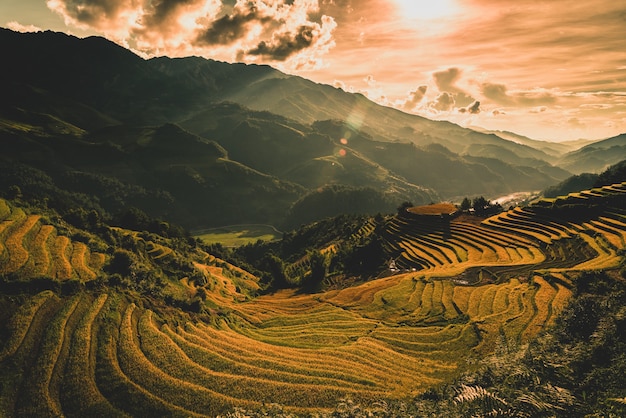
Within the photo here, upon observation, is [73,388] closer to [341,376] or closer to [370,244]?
[341,376]

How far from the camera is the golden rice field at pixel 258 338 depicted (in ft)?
78.3

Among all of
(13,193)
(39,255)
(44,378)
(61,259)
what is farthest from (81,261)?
(13,193)

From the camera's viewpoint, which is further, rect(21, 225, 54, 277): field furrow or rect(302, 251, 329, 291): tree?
rect(302, 251, 329, 291): tree

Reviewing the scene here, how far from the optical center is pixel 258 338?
3684cm

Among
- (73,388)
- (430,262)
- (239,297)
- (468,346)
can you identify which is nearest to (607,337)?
(468,346)

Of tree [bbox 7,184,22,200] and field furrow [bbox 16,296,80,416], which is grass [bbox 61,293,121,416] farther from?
tree [bbox 7,184,22,200]

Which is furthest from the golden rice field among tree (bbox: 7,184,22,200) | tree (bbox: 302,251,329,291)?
tree (bbox: 302,251,329,291)

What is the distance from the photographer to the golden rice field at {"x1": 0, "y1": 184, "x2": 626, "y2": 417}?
23.9 m

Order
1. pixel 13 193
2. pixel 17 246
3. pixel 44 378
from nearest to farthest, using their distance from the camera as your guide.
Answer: pixel 44 378 → pixel 17 246 → pixel 13 193

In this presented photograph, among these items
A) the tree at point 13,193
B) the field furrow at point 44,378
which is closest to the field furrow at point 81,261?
the field furrow at point 44,378

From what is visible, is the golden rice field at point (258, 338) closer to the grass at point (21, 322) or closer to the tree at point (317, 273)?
the grass at point (21, 322)

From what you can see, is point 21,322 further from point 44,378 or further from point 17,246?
point 17,246

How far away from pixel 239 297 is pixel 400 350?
42695 millimetres

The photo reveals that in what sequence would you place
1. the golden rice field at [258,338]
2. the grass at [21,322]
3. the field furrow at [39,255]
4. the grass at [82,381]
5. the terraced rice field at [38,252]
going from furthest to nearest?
the terraced rice field at [38,252], the field furrow at [39,255], the grass at [21,322], the golden rice field at [258,338], the grass at [82,381]
